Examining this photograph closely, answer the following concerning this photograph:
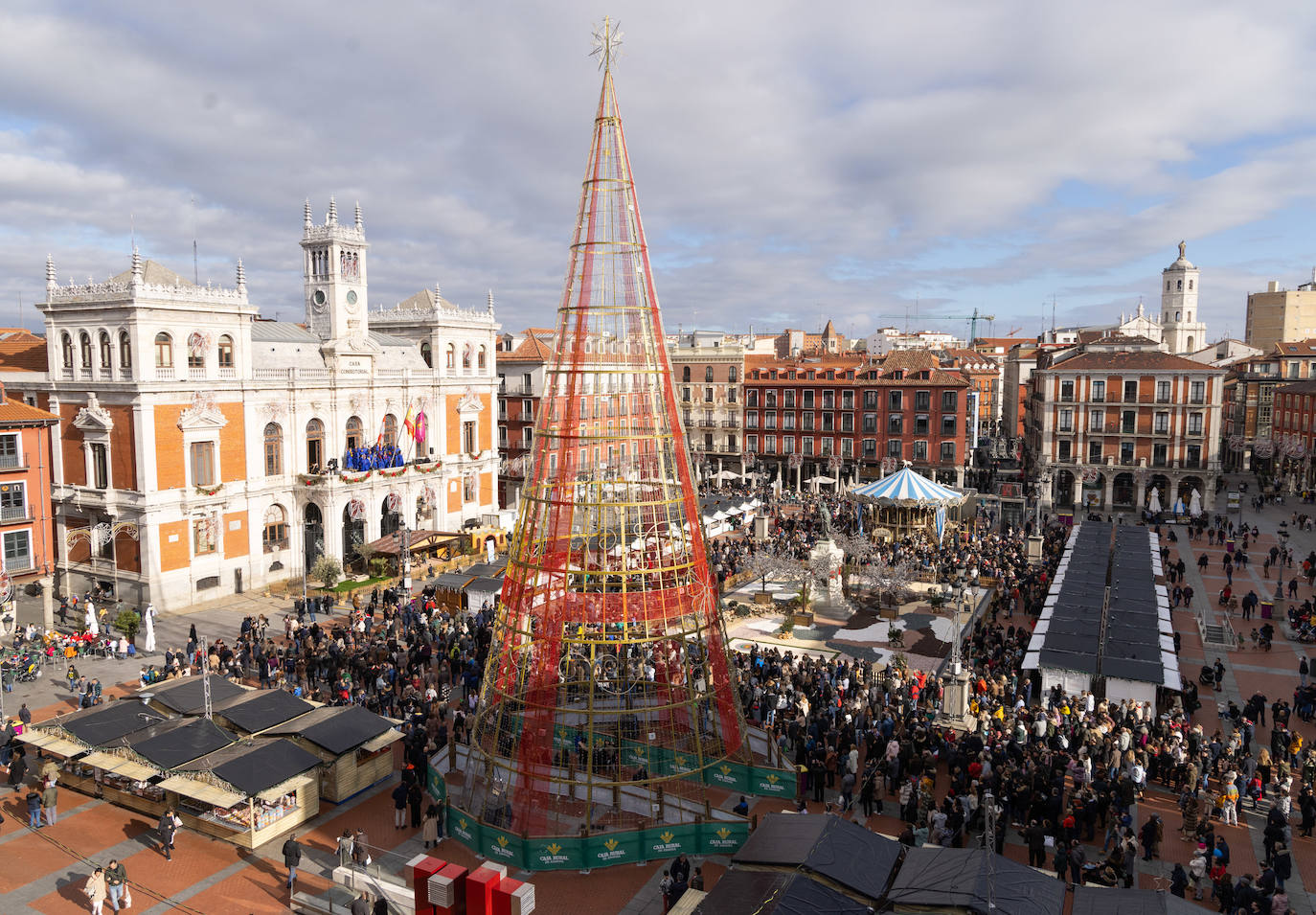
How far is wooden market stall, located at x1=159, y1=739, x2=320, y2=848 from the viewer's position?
18.5 meters

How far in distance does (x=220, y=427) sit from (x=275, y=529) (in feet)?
19.6

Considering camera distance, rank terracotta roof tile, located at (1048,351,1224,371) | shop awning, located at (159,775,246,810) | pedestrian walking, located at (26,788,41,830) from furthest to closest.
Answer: terracotta roof tile, located at (1048,351,1224,371), pedestrian walking, located at (26,788,41,830), shop awning, located at (159,775,246,810)

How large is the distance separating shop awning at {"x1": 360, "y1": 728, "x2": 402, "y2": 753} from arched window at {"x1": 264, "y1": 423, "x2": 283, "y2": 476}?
24.5m

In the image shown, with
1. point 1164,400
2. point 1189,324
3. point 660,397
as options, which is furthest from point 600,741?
point 1189,324

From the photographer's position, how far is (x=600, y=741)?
796 inches

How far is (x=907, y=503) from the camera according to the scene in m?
46.3

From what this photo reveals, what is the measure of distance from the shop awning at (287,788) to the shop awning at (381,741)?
160cm

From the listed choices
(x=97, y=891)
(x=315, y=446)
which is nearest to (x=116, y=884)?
(x=97, y=891)

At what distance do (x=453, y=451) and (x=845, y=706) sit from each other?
35.2 m

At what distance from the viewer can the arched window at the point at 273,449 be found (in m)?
42.7

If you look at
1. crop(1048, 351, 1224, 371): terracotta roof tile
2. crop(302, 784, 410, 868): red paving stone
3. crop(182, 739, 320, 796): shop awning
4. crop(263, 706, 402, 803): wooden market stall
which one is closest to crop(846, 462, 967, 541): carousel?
crop(1048, 351, 1224, 371): terracotta roof tile

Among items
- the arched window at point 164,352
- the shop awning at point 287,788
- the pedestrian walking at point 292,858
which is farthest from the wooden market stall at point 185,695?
the arched window at point 164,352

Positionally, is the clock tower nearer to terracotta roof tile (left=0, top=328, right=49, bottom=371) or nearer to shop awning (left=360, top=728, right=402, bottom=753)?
terracotta roof tile (left=0, top=328, right=49, bottom=371)

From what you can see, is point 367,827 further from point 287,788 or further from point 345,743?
point 345,743
